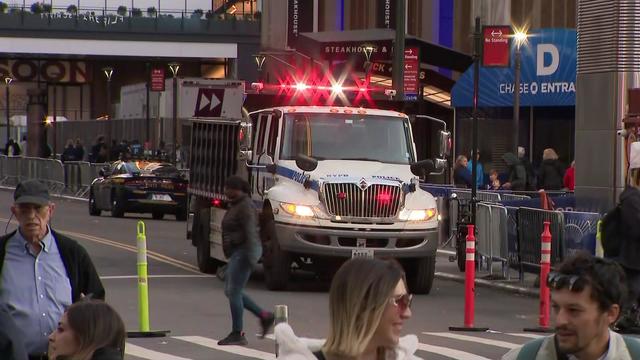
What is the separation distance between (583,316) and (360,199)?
15.7 metres

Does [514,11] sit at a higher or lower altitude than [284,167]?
higher

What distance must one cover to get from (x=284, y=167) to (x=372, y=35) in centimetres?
2457

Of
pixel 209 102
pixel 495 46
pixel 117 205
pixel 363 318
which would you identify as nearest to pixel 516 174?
pixel 495 46

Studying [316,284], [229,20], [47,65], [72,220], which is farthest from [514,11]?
[47,65]

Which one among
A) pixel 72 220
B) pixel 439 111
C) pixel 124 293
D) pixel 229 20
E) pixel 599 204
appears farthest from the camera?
pixel 229 20

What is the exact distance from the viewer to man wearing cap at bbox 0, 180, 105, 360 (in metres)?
7.34

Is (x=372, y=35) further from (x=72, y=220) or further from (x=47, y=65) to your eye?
(x=47, y=65)

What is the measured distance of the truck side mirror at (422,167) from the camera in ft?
69.7

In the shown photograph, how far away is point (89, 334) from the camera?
5.35m

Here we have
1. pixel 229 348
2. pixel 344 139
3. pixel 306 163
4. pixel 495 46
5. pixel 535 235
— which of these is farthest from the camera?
pixel 495 46

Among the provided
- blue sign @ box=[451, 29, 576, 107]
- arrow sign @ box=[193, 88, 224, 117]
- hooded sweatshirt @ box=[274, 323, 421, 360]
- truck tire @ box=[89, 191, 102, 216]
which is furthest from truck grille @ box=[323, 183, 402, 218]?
blue sign @ box=[451, 29, 576, 107]

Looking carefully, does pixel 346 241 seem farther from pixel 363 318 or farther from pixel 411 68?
pixel 411 68

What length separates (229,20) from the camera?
286 ft

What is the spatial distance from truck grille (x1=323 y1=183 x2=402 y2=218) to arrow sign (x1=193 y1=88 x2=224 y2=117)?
31.3 ft
